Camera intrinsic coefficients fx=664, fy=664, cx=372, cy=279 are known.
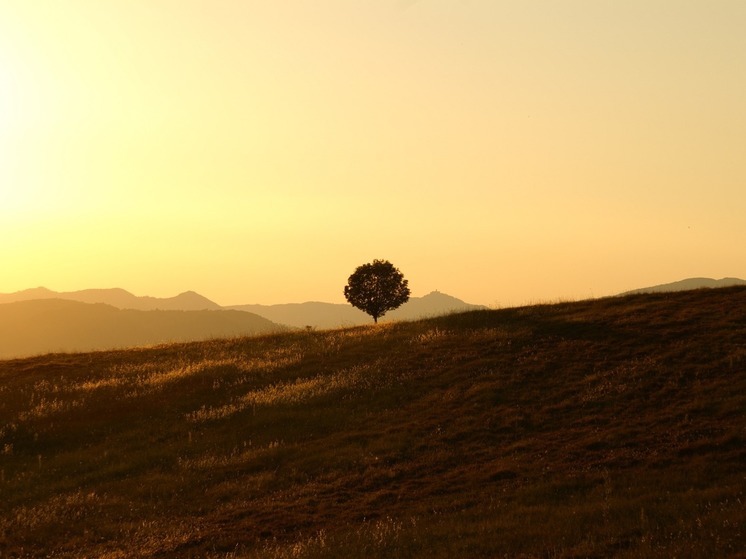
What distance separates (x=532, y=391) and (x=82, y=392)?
2358cm

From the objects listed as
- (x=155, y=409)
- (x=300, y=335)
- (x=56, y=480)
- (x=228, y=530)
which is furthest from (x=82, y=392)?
(x=228, y=530)

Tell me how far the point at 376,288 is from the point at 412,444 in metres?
40.8

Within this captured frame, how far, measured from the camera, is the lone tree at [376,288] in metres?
63.9

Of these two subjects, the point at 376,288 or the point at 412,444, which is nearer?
the point at 412,444

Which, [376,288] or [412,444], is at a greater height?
[376,288]

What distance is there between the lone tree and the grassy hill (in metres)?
21.4

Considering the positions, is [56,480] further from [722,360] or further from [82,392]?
[722,360]

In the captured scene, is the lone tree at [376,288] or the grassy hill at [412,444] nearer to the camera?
the grassy hill at [412,444]

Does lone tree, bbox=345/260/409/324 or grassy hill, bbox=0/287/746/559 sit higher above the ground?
lone tree, bbox=345/260/409/324

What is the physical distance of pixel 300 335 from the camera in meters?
47.5

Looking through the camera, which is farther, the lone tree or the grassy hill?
the lone tree

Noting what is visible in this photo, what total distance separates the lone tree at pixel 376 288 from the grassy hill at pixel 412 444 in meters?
21.4

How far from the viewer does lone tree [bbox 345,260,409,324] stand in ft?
210

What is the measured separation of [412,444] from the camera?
77.0 ft
